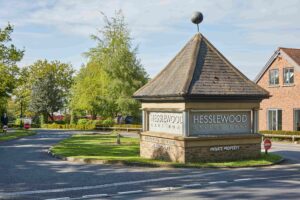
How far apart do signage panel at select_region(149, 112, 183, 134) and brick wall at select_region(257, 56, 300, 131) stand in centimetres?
1781

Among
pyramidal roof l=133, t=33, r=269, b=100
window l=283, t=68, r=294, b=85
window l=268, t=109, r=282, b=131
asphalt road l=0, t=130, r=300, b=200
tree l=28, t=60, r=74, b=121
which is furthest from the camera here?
tree l=28, t=60, r=74, b=121

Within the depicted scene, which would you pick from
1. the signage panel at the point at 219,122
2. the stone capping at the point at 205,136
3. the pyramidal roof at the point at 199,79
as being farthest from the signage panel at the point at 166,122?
the pyramidal roof at the point at 199,79

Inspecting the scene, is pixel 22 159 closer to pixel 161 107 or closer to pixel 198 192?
pixel 161 107

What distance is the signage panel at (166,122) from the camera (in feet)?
65.1

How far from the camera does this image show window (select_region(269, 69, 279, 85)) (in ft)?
125

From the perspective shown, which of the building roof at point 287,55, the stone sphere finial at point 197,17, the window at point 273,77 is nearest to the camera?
the stone sphere finial at point 197,17

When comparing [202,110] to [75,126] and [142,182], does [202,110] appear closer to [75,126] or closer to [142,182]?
[142,182]

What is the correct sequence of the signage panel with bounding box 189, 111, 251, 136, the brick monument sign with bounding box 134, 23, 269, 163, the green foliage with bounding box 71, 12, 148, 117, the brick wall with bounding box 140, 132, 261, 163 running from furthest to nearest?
the green foliage with bounding box 71, 12, 148, 117 < the signage panel with bounding box 189, 111, 251, 136 < the brick monument sign with bounding box 134, 23, 269, 163 < the brick wall with bounding box 140, 132, 261, 163

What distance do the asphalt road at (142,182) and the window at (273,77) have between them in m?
19.7

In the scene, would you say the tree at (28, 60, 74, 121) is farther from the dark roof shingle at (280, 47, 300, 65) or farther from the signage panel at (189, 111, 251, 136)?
the signage panel at (189, 111, 251, 136)

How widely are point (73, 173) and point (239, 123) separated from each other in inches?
325

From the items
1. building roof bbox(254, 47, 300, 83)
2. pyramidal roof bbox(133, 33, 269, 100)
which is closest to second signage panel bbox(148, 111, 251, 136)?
pyramidal roof bbox(133, 33, 269, 100)

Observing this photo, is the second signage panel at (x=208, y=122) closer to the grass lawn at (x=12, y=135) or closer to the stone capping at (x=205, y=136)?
the stone capping at (x=205, y=136)

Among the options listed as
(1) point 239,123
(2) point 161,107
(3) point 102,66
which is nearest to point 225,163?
(1) point 239,123
